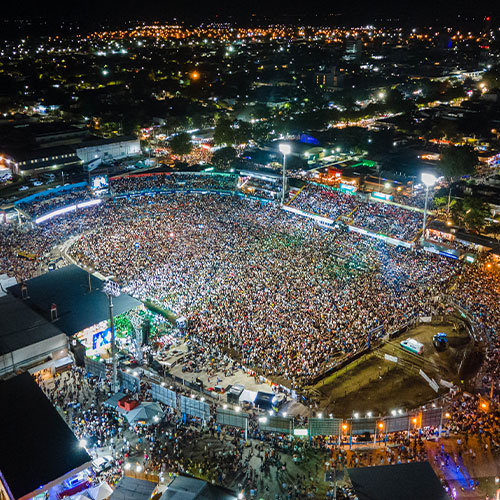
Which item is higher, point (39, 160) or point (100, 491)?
point (39, 160)

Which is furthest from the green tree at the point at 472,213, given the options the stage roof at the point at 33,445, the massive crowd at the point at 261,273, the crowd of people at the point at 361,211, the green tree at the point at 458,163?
the stage roof at the point at 33,445

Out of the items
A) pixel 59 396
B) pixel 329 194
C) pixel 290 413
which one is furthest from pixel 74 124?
pixel 290 413

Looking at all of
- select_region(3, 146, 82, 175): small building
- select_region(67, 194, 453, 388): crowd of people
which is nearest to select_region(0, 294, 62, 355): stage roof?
select_region(67, 194, 453, 388): crowd of people

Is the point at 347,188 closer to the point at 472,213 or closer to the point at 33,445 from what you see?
the point at 472,213

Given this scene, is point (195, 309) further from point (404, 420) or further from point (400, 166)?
point (400, 166)

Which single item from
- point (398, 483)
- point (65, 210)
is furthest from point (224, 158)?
point (398, 483)

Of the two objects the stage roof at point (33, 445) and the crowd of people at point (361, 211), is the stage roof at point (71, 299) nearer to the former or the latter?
the stage roof at point (33, 445)
